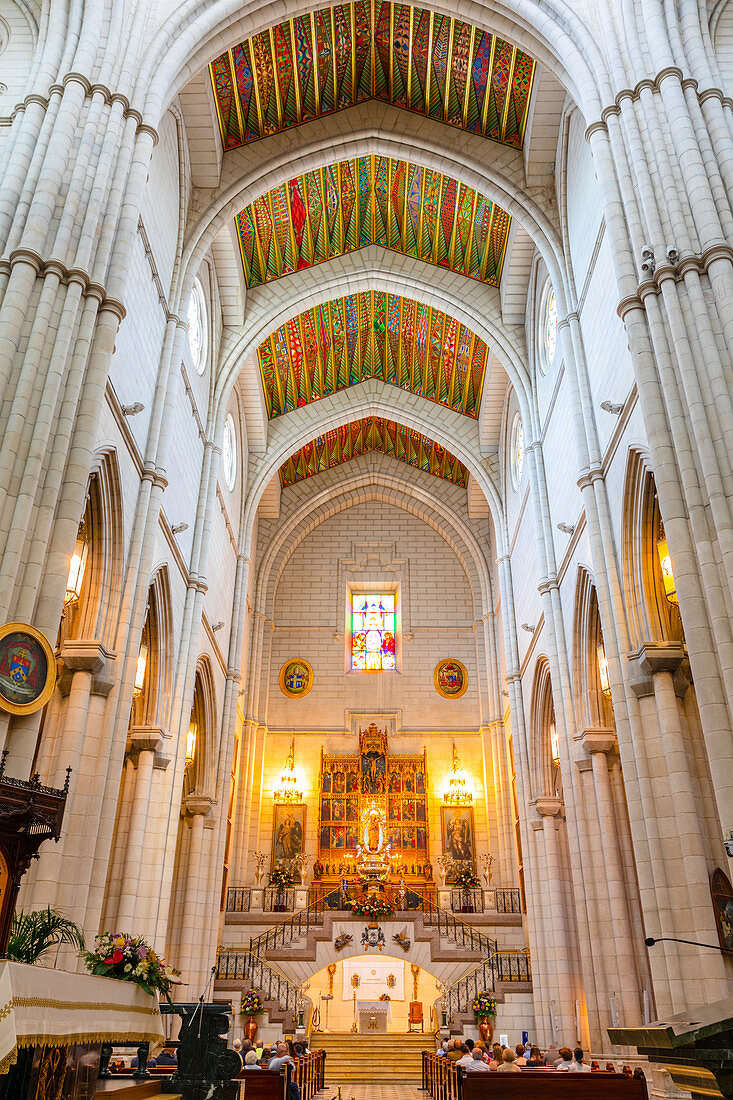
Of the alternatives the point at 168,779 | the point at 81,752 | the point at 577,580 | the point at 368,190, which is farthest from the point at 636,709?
the point at 368,190

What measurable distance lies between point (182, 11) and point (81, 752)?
10414mm

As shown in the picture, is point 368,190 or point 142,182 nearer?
point 142,182

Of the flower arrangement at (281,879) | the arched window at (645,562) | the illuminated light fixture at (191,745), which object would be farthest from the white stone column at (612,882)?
the flower arrangement at (281,879)

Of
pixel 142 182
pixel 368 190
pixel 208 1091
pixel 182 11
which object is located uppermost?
pixel 368 190

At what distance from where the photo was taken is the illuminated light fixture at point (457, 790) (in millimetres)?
25172

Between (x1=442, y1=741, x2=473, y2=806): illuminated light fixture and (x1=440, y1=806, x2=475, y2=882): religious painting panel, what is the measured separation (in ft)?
0.52

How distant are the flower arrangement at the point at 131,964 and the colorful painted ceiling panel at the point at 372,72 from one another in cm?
1458

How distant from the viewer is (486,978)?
61.4 feet

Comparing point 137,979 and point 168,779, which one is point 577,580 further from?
point 137,979

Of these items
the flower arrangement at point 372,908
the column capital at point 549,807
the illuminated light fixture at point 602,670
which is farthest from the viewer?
the column capital at point 549,807

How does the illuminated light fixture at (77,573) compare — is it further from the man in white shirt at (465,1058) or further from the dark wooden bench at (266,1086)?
the man in white shirt at (465,1058)

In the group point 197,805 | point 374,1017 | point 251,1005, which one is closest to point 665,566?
point 251,1005

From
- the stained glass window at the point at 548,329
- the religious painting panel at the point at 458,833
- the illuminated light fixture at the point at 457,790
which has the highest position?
the stained glass window at the point at 548,329

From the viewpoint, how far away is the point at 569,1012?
16.8 meters
